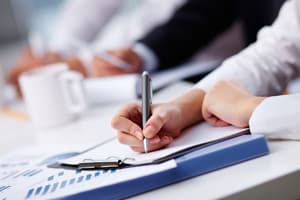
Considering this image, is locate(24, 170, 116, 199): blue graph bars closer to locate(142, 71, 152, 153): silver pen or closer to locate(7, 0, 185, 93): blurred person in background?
locate(142, 71, 152, 153): silver pen

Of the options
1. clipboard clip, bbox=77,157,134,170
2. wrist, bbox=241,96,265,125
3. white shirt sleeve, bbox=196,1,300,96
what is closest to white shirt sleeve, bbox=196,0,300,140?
white shirt sleeve, bbox=196,1,300,96

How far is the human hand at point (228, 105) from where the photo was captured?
0.61m

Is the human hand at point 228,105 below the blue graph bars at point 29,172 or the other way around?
the other way around

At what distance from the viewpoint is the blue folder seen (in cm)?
50

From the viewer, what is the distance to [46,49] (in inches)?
57.7

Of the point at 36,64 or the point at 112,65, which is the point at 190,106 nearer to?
the point at 112,65

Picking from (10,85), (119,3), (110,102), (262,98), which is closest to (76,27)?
(119,3)

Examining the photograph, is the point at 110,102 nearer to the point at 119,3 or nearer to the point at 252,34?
the point at 252,34

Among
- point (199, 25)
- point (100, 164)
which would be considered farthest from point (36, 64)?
point (100, 164)

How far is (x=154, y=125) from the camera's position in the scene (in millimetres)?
599

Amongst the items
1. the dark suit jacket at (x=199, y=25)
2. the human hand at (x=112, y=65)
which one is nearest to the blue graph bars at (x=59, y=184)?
the human hand at (x=112, y=65)

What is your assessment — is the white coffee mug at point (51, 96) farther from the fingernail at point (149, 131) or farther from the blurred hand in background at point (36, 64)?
the fingernail at point (149, 131)

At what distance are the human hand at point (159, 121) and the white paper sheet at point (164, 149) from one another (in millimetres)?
11

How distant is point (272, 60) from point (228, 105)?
0.23 metres
